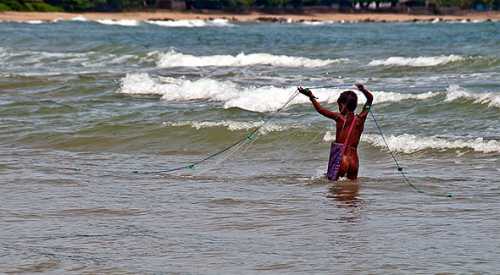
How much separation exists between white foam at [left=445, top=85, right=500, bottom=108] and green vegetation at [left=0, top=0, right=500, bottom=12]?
277 feet

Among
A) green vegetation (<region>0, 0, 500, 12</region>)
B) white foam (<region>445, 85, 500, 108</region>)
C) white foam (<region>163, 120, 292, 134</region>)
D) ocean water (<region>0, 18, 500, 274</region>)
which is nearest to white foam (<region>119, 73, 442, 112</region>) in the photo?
ocean water (<region>0, 18, 500, 274</region>)

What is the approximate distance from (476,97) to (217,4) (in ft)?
365

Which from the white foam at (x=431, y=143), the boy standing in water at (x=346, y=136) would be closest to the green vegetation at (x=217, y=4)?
the white foam at (x=431, y=143)

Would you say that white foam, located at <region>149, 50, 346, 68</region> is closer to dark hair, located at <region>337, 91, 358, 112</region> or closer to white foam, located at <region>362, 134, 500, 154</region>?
white foam, located at <region>362, 134, 500, 154</region>

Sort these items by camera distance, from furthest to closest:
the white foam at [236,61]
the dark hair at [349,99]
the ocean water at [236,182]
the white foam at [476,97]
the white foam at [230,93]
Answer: the white foam at [236,61] < the white foam at [230,93] < the white foam at [476,97] < the dark hair at [349,99] < the ocean water at [236,182]

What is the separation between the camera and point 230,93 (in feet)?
73.5

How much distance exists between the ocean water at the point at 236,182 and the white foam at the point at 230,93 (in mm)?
50

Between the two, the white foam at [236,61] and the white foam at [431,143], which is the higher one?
the white foam at [431,143]

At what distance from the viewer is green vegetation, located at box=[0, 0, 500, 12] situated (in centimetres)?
10738

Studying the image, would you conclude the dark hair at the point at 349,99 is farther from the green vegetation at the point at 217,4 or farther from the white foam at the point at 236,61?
the green vegetation at the point at 217,4

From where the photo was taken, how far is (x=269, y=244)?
8.84 meters

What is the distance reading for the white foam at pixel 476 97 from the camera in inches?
743

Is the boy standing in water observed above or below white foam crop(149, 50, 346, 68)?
above

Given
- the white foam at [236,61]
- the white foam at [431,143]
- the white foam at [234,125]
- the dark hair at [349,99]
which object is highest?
the dark hair at [349,99]
